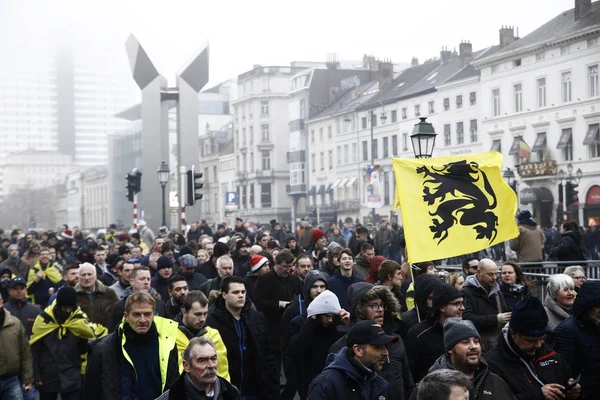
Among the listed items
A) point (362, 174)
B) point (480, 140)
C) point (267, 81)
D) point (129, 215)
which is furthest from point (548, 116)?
point (129, 215)

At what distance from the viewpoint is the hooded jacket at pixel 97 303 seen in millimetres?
10484

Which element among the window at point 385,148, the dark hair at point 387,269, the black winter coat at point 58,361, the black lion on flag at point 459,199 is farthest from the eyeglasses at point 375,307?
the window at point 385,148

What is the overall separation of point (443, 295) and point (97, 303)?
4808mm

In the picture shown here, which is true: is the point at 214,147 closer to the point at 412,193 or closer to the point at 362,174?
the point at 362,174

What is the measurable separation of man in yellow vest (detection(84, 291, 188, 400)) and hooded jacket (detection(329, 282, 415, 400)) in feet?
3.93

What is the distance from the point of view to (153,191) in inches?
1747

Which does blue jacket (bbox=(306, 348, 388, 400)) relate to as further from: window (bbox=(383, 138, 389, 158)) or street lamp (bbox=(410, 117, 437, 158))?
window (bbox=(383, 138, 389, 158))

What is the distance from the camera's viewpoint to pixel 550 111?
55.8 m

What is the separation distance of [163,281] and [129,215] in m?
92.3

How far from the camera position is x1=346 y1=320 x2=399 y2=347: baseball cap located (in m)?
5.65

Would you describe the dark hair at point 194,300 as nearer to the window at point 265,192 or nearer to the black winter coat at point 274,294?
the black winter coat at point 274,294

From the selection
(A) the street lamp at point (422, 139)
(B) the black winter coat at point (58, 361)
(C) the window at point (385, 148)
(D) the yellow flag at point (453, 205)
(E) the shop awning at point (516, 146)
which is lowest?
(B) the black winter coat at point (58, 361)

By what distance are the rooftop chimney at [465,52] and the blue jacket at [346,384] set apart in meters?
64.4

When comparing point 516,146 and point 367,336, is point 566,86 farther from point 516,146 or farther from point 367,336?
point 367,336
